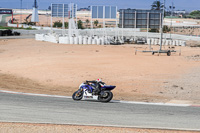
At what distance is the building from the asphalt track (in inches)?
1738

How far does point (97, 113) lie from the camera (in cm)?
1290

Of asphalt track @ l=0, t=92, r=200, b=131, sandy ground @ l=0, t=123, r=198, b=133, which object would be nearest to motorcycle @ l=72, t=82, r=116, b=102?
asphalt track @ l=0, t=92, r=200, b=131

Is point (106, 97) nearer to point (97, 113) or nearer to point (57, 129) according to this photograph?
point (97, 113)

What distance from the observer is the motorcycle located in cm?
1519

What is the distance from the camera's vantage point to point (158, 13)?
58000mm

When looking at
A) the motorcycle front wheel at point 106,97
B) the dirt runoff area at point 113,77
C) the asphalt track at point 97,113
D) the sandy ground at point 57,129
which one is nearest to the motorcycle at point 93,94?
the motorcycle front wheel at point 106,97

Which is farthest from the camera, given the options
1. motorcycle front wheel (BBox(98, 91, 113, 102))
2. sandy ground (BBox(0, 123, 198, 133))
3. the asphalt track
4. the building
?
the building

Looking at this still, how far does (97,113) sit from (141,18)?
4719cm

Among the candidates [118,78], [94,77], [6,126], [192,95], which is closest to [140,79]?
[118,78]

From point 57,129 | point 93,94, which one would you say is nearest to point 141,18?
point 93,94

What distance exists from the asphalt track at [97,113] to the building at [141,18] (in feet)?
145

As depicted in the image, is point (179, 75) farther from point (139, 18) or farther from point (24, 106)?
point (139, 18)

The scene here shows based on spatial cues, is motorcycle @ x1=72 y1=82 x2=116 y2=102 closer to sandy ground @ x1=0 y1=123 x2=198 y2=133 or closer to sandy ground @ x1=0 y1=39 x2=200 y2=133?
sandy ground @ x1=0 y1=39 x2=200 y2=133

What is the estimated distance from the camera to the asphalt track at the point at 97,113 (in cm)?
1158
